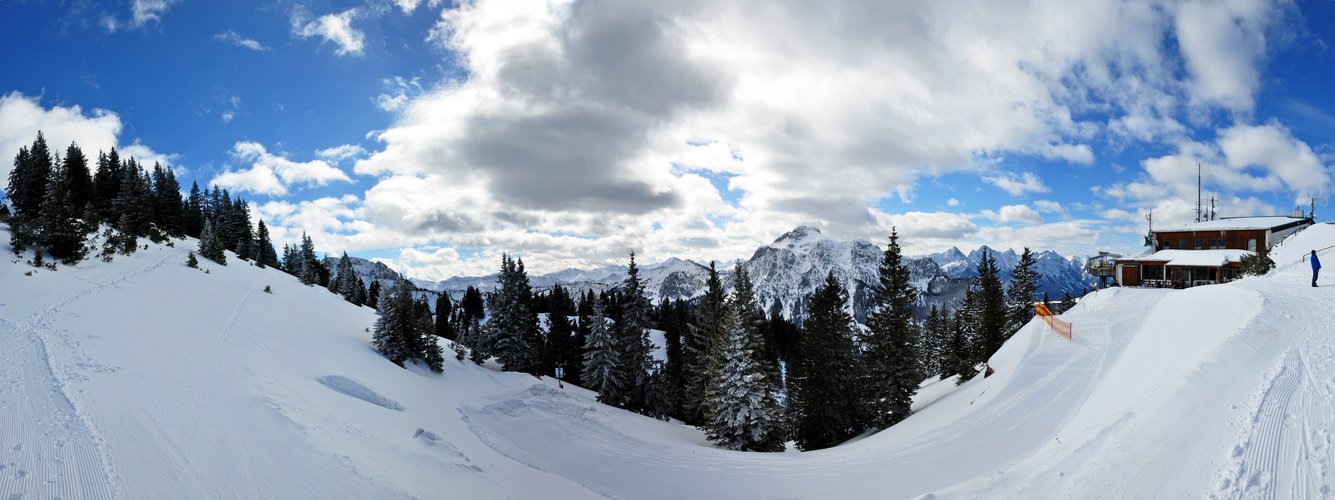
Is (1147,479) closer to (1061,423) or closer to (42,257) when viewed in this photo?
(1061,423)

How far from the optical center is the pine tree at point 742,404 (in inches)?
904

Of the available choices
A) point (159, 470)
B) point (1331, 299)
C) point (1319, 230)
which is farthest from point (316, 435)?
point (1319, 230)

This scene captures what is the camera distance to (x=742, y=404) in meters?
23.1

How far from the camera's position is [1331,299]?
16.3 metres

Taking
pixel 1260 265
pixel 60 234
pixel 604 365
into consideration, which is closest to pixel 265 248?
pixel 60 234

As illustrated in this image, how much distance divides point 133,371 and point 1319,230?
218 feet

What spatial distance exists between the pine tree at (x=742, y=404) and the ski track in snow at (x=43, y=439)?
64.5 feet

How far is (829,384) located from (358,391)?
22427mm

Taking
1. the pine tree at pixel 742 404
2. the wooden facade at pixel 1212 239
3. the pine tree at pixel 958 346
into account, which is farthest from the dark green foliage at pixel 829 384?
the wooden facade at pixel 1212 239

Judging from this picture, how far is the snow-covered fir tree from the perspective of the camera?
1331 inches

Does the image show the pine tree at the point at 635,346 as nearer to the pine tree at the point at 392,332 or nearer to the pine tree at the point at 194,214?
the pine tree at the point at 392,332

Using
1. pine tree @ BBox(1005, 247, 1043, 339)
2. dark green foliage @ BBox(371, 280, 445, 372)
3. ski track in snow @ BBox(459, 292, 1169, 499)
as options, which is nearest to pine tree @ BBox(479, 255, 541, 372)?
dark green foliage @ BBox(371, 280, 445, 372)

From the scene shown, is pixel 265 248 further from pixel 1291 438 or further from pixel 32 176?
pixel 1291 438

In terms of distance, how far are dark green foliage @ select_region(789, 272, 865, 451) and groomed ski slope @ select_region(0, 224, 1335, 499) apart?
5007 millimetres
